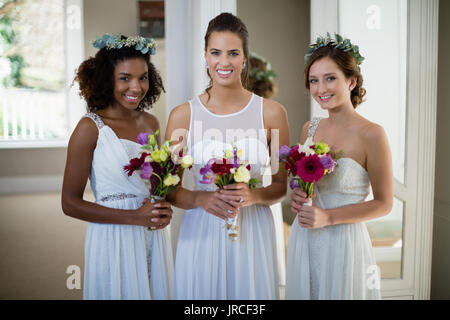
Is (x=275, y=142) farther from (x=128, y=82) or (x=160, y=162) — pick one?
(x=128, y=82)

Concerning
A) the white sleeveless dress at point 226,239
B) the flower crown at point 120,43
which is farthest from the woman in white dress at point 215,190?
the flower crown at point 120,43

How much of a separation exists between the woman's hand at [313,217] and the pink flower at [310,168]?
0.18 meters

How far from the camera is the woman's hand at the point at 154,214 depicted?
1.77 m

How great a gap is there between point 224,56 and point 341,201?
0.84m

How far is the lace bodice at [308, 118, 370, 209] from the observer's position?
1.83 m

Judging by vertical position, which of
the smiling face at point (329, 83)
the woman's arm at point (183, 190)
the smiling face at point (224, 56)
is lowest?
the woman's arm at point (183, 190)

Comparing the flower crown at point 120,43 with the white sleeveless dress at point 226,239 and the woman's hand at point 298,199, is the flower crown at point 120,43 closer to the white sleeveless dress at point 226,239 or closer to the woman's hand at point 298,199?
the white sleeveless dress at point 226,239

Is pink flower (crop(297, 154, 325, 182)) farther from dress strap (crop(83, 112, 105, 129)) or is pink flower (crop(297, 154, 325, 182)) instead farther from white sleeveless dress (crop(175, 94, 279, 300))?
dress strap (crop(83, 112, 105, 129))

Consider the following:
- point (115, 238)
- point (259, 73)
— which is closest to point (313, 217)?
point (115, 238)

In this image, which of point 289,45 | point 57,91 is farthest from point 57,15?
point 289,45

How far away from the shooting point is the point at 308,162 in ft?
5.35

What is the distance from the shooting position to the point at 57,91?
7.24 metres

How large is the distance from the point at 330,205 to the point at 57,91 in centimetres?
654

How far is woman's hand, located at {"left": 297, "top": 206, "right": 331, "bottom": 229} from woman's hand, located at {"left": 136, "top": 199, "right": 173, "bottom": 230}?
58 centimetres
